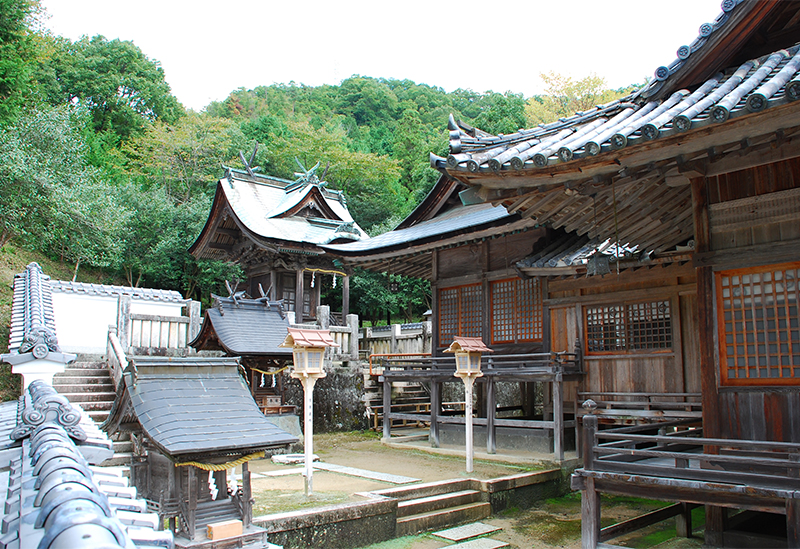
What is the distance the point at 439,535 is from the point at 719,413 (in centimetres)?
508

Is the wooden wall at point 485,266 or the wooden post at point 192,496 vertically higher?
the wooden wall at point 485,266

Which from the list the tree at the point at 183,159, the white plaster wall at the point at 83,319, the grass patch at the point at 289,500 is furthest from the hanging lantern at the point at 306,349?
the tree at the point at 183,159

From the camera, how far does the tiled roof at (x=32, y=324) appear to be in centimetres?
752

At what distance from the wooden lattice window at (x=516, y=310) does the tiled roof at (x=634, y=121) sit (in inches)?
319

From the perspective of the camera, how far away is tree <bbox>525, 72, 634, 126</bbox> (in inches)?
1474

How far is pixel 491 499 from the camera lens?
34.9ft

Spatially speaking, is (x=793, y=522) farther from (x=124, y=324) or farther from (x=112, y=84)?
(x=112, y=84)

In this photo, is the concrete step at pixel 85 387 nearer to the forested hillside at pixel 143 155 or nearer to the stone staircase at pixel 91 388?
the stone staircase at pixel 91 388

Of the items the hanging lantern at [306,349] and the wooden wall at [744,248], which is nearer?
the wooden wall at [744,248]

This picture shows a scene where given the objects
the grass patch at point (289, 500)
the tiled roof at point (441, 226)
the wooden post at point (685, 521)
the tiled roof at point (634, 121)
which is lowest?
the grass patch at point (289, 500)

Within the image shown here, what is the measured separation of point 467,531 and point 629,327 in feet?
19.6

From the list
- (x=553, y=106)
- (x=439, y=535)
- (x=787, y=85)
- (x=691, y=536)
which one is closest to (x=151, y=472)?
(x=439, y=535)

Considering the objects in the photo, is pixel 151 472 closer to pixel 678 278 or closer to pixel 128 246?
pixel 678 278

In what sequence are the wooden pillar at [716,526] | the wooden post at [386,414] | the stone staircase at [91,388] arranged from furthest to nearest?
the wooden post at [386,414] < the stone staircase at [91,388] < the wooden pillar at [716,526]
